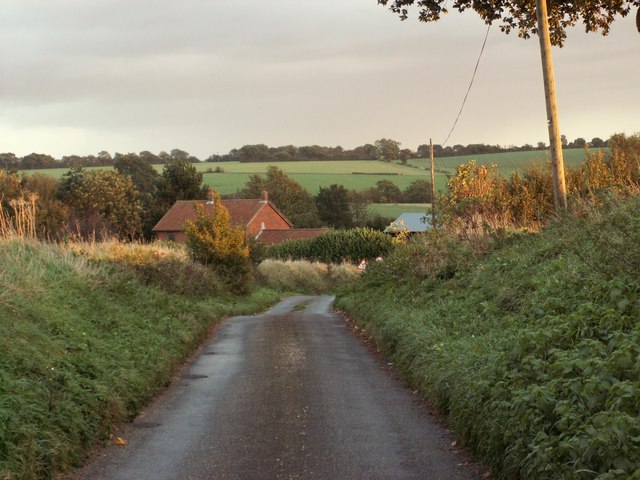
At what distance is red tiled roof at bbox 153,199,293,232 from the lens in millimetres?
82375

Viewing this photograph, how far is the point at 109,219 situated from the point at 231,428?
63655mm

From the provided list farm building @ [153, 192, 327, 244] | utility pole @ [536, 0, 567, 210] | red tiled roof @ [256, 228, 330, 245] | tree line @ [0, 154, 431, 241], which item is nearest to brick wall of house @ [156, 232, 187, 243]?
farm building @ [153, 192, 327, 244]

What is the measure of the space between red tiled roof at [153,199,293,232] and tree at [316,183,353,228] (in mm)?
17262

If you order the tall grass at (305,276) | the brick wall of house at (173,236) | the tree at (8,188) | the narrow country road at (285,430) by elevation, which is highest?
the tree at (8,188)

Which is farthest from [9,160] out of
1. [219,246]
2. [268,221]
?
[219,246]

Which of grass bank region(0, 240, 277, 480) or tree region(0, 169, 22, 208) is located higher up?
tree region(0, 169, 22, 208)

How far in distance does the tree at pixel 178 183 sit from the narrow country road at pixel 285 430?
76.7m

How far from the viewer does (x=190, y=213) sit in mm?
82875

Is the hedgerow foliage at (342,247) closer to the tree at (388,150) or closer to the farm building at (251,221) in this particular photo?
the farm building at (251,221)

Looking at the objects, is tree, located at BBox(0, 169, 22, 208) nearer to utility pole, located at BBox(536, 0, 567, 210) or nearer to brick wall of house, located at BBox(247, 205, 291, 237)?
brick wall of house, located at BBox(247, 205, 291, 237)

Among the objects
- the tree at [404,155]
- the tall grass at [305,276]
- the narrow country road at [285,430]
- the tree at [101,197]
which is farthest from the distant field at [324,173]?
the narrow country road at [285,430]

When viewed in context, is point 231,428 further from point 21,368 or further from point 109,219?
point 109,219

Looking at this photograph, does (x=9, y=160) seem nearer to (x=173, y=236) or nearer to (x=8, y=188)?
(x=173, y=236)

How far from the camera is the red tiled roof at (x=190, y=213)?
A: 8238cm
